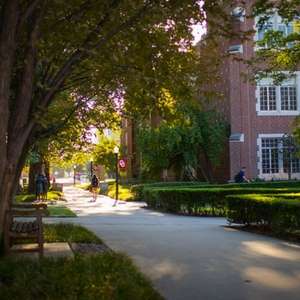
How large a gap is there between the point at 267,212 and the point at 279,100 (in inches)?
1094

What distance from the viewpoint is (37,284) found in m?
7.17

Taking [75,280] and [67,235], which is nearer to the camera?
[75,280]

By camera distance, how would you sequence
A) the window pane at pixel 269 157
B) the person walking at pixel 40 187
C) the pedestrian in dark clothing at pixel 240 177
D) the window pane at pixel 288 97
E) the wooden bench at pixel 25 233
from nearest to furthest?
the wooden bench at pixel 25 233 < the person walking at pixel 40 187 < the pedestrian in dark clothing at pixel 240 177 < the window pane at pixel 269 157 < the window pane at pixel 288 97

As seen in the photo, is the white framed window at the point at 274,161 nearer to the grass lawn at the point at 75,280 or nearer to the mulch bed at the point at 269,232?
the mulch bed at the point at 269,232

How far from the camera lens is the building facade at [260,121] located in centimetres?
4125

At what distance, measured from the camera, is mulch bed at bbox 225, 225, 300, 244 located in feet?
46.6

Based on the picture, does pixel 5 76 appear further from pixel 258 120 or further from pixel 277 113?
pixel 277 113

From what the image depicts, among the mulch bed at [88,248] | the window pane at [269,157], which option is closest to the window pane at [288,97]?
the window pane at [269,157]

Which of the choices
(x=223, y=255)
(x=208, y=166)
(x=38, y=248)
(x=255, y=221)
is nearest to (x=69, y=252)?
(x=38, y=248)

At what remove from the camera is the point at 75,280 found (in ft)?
24.3

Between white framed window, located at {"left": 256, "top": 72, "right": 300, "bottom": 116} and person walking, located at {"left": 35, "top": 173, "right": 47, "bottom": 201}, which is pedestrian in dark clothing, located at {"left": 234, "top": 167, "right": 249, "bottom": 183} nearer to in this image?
white framed window, located at {"left": 256, "top": 72, "right": 300, "bottom": 116}

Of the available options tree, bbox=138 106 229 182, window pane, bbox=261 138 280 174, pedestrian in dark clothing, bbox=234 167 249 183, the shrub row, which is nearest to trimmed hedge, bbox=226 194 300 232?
the shrub row

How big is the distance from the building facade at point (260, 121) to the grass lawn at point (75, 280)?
32.6 metres

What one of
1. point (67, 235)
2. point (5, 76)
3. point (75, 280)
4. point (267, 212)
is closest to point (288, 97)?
point (267, 212)
